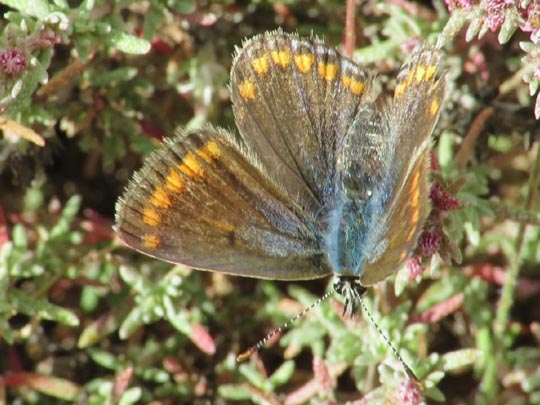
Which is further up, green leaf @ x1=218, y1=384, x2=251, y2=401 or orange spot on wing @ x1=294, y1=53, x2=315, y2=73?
orange spot on wing @ x1=294, y1=53, x2=315, y2=73

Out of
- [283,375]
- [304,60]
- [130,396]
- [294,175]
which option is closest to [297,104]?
[304,60]

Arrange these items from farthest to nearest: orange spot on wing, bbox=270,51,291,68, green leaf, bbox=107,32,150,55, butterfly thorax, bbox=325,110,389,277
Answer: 1. green leaf, bbox=107,32,150,55
2. orange spot on wing, bbox=270,51,291,68
3. butterfly thorax, bbox=325,110,389,277

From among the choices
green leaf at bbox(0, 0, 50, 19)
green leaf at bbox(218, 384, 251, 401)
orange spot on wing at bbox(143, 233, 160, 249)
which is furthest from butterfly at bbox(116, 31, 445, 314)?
green leaf at bbox(218, 384, 251, 401)

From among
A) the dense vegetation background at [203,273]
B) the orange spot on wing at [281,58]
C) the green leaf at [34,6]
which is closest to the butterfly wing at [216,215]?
the orange spot on wing at [281,58]

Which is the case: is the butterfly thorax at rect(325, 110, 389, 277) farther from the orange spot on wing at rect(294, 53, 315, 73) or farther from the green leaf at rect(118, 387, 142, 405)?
the green leaf at rect(118, 387, 142, 405)

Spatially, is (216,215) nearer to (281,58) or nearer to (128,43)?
(281,58)

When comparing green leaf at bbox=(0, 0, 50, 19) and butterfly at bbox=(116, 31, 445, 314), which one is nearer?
butterfly at bbox=(116, 31, 445, 314)

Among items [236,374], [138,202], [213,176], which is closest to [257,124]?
[213,176]
